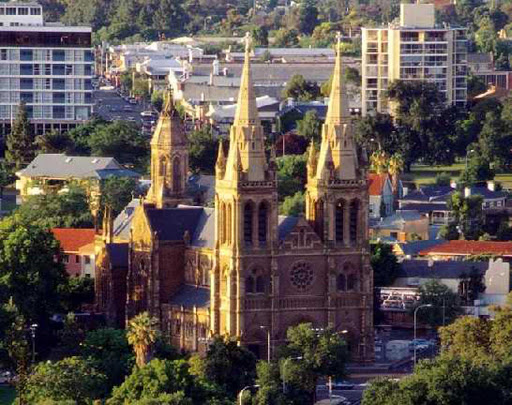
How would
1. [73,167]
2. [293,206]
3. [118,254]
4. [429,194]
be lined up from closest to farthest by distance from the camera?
1. [118,254]
2. [293,206]
3. [73,167]
4. [429,194]

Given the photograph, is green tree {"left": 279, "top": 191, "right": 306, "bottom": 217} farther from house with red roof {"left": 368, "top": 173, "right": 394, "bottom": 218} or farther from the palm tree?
the palm tree

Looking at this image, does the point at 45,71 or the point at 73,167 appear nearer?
the point at 73,167

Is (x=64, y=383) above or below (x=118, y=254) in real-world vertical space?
below

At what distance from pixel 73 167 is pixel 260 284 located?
163 ft

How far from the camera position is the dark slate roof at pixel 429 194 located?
17212cm

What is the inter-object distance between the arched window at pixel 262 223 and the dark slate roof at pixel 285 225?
0.95 m

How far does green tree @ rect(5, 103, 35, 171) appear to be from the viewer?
186 m

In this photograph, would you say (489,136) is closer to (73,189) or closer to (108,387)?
(73,189)

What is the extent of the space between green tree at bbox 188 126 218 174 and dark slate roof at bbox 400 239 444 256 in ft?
93.0

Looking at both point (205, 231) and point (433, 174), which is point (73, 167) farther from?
point (205, 231)

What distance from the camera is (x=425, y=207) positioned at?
16988 cm

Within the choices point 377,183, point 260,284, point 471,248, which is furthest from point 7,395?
point 377,183

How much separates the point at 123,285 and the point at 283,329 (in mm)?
9797

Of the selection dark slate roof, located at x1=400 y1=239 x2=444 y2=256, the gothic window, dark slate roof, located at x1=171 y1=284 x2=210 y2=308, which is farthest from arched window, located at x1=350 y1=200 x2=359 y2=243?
dark slate roof, located at x1=400 y1=239 x2=444 y2=256
